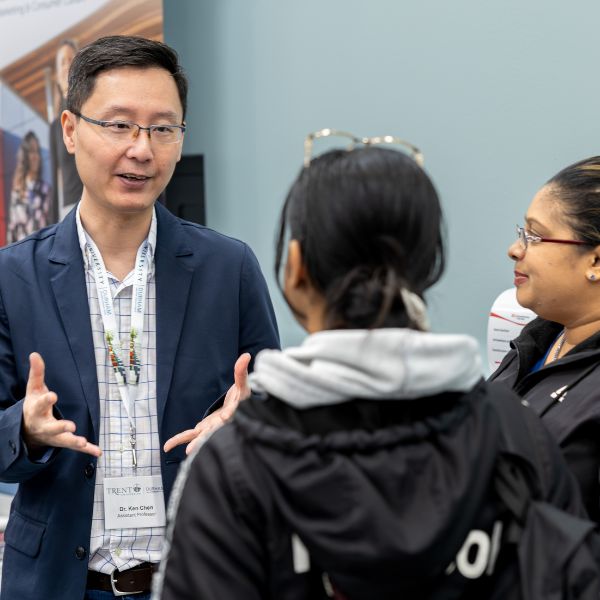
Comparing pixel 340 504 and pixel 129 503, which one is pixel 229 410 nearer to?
pixel 129 503

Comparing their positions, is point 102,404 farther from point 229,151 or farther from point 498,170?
point 229,151

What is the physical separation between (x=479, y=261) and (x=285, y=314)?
0.93 meters

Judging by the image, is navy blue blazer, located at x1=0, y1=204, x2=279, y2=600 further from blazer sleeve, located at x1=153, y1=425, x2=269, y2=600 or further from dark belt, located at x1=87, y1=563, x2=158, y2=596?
blazer sleeve, located at x1=153, y1=425, x2=269, y2=600

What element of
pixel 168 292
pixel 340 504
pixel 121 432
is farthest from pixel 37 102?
pixel 340 504

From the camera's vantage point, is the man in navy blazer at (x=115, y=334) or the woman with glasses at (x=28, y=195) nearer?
the man in navy blazer at (x=115, y=334)

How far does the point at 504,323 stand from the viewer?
7.93ft

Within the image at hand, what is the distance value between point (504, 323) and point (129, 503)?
1.25m

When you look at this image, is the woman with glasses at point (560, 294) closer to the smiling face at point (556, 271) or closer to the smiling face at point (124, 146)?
the smiling face at point (556, 271)

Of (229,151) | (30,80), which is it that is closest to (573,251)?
(229,151)

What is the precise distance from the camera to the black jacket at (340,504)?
0.94 m

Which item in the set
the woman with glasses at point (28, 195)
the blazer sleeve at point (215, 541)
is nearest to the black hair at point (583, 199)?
the blazer sleeve at point (215, 541)

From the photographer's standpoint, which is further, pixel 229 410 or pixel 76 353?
pixel 76 353

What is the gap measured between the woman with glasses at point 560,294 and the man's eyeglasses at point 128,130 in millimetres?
757

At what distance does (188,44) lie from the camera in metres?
3.62
